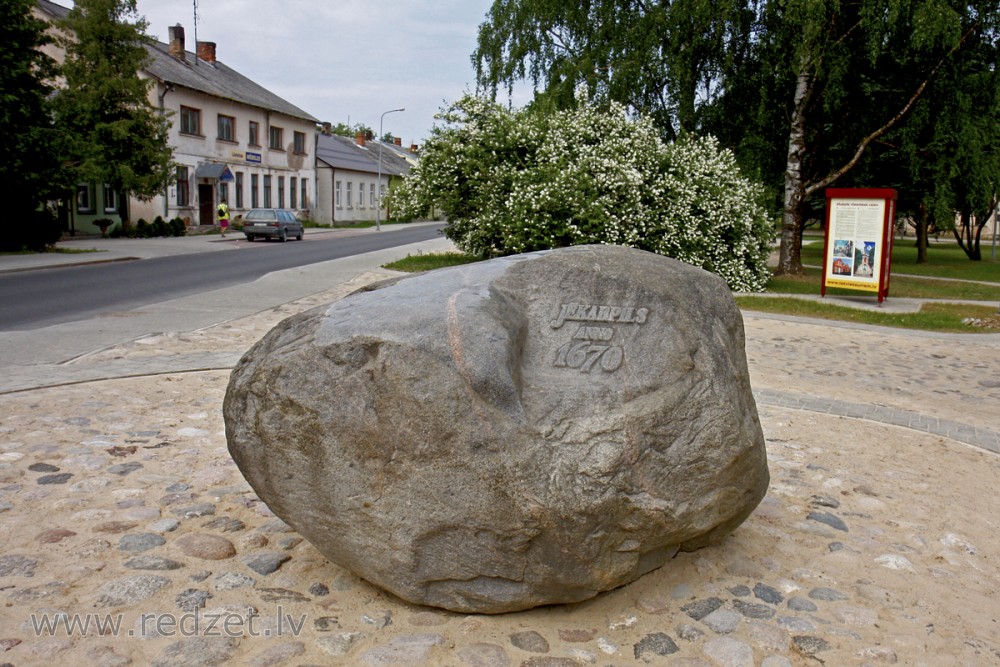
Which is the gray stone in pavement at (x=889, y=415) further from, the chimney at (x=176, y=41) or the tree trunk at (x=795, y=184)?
the chimney at (x=176, y=41)

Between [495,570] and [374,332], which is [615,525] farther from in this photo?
[374,332]

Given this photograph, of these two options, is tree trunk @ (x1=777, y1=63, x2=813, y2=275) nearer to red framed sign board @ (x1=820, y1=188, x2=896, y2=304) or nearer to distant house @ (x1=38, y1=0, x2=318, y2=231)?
red framed sign board @ (x1=820, y1=188, x2=896, y2=304)

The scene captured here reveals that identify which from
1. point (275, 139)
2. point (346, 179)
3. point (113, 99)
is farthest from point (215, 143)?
point (346, 179)

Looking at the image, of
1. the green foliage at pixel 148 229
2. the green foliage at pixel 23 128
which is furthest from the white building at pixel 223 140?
the green foliage at pixel 23 128

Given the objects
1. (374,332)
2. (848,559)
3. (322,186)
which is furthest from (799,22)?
(322,186)

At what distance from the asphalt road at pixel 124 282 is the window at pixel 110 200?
28.8 ft

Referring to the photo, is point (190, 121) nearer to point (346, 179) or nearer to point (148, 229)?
point (148, 229)

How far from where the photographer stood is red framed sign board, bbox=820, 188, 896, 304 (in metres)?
16.2

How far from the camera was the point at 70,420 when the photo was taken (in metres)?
6.50

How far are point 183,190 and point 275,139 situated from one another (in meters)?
10.1

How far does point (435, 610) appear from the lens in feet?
12.4

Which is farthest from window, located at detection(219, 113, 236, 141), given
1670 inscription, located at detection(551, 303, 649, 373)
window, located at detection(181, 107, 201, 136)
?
1670 inscription, located at detection(551, 303, 649, 373)

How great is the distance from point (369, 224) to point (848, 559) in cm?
5579

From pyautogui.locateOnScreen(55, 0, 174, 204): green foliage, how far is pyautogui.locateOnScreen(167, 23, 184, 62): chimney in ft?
37.0
